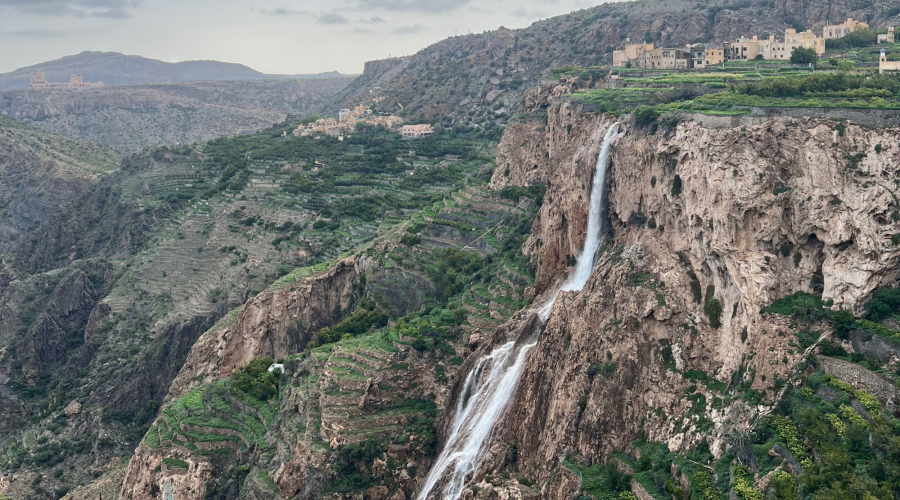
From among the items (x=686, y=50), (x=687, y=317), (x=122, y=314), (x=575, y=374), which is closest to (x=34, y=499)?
(x=122, y=314)

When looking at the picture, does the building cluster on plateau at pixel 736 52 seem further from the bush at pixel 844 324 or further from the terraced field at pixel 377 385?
the bush at pixel 844 324

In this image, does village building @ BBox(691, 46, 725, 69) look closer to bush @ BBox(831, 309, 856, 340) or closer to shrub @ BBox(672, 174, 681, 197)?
shrub @ BBox(672, 174, 681, 197)

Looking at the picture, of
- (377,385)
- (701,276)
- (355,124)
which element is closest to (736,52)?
(701,276)

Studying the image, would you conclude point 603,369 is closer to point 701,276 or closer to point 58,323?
point 701,276

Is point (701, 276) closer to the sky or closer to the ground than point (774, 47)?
closer to the ground

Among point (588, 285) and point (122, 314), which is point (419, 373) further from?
point (122, 314)

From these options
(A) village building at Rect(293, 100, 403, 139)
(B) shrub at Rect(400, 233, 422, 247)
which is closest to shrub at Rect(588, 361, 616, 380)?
(B) shrub at Rect(400, 233, 422, 247)
